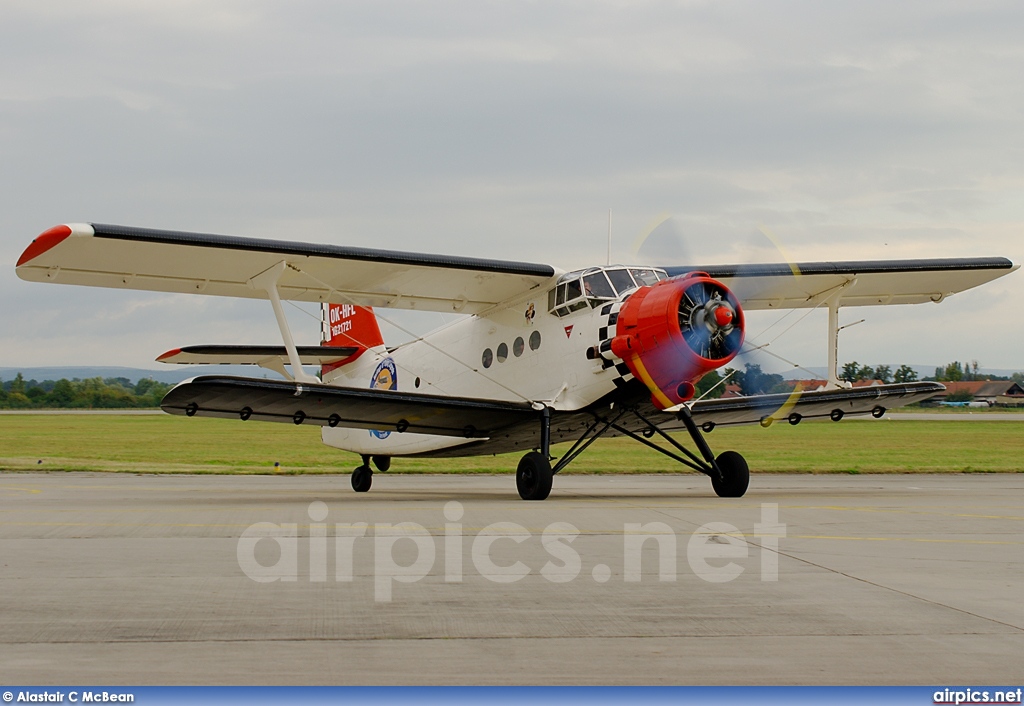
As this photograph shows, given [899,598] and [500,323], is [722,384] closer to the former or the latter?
[500,323]

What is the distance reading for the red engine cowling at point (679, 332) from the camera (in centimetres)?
1459

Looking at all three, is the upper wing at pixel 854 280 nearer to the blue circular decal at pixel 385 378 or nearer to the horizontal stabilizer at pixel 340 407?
the horizontal stabilizer at pixel 340 407

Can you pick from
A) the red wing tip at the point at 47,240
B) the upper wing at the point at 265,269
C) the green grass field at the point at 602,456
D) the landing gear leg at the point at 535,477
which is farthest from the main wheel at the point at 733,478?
the red wing tip at the point at 47,240

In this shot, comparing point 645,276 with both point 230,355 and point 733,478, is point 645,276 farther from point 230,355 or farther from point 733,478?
point 230,355

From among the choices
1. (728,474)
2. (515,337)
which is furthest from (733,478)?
(515,337)

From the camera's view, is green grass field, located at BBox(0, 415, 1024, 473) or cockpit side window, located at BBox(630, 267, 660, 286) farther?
green grass field, located at BBox(0, 415, 1024, 473)

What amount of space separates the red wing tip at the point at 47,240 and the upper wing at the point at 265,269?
1cm

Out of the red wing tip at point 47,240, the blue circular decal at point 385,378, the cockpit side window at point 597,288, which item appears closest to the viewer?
the red wing tip at point 47,240

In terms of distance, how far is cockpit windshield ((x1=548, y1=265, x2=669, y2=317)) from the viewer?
16.1 m

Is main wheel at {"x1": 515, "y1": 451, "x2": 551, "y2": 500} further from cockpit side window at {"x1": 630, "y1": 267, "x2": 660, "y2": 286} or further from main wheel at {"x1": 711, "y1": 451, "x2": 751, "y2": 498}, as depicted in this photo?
cockpit side window at {"x1": 630, "y1": 267, "x2": 660, "y2": 286}

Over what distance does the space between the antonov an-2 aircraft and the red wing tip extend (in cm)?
3

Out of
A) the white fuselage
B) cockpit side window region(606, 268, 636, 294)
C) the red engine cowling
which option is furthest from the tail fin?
the red engine cowling

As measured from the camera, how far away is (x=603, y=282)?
53.3ft

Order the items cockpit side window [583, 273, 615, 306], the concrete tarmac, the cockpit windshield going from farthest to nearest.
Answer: cockpit side window [583, 273, 615, 306] < the cockpit windshield < the concrete tarmac
